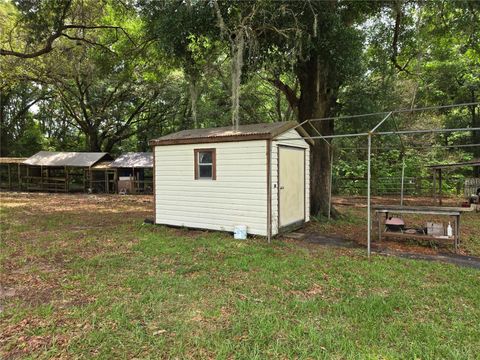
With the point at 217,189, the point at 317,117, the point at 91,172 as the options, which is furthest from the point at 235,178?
the point at 91,172

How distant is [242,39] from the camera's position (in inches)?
245

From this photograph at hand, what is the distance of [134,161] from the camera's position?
1881 cm

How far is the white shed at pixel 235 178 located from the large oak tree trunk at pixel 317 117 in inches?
44.2

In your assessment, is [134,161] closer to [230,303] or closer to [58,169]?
[58,169]

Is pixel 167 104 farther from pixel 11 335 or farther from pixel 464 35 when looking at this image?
pixel 11 335

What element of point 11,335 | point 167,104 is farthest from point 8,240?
point 167,104

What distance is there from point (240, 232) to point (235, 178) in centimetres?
120

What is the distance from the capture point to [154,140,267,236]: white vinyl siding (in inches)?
261

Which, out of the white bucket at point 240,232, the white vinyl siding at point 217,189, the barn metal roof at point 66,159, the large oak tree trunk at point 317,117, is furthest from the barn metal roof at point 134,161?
the white bucket at point 240,232

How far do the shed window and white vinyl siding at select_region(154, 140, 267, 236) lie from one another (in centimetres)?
10

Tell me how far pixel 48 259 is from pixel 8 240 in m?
2.12

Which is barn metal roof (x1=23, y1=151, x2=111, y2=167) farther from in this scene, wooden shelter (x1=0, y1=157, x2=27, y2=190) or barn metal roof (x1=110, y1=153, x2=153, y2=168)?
barn metal roof (x1=110, y1=153, x2=153, y2=168)

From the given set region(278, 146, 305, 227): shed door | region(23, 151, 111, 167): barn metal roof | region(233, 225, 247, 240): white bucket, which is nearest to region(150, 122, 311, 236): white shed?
region(278, 146, 305, 227): shed door

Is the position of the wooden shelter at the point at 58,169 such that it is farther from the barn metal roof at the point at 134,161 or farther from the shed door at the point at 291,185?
the shed door at the point at 291,185
